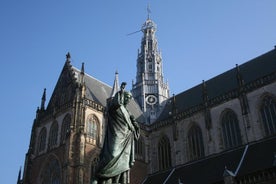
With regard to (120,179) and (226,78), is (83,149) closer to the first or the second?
(226,78)

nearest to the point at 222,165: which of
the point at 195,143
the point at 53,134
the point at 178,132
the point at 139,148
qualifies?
the point at 195,143

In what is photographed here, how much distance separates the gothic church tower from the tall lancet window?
803 centimetres

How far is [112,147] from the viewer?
20.5ft

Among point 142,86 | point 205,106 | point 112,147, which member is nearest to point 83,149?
point 205,106

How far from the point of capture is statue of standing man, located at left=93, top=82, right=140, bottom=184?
600cm

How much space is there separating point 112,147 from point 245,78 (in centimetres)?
2475

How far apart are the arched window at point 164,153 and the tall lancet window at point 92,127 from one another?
6.48 m

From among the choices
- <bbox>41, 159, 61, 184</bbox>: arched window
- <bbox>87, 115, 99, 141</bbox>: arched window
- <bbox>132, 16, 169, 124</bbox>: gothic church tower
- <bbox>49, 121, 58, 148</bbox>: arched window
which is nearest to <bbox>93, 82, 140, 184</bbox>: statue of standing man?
<bbox>87, 115, 99, 141</bbox>: arched window

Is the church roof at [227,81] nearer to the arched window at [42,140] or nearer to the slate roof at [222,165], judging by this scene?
the slate roof at [222,165]

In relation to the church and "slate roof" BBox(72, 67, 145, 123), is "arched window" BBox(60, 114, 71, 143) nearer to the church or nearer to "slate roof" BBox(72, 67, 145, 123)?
the church

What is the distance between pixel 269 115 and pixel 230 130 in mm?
3256

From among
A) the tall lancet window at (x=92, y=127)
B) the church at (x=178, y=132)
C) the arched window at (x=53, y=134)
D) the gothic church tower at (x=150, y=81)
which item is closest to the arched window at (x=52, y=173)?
the church at (x=178, y=132)

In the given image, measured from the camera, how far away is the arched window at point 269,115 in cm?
2497

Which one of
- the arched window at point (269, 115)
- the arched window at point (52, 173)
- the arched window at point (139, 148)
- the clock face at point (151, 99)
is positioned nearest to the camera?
the arched window at point (269, 115)
